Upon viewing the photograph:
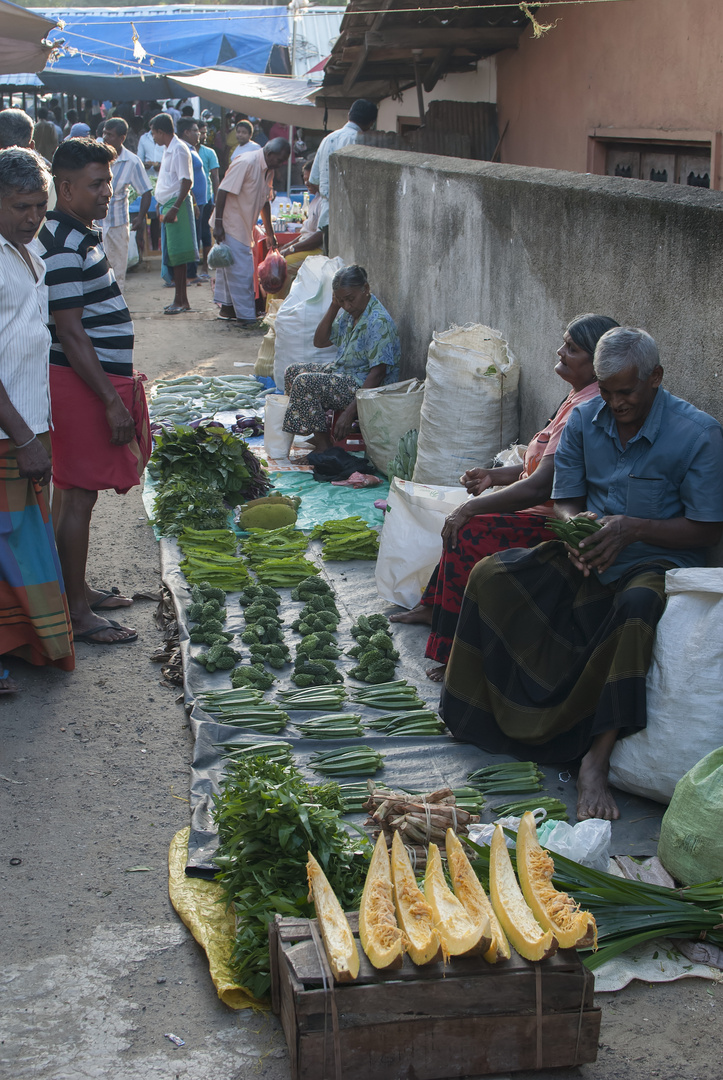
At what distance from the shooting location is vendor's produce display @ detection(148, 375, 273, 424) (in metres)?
8.24

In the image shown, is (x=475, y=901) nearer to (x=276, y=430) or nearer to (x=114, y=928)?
(x=114, y=928)

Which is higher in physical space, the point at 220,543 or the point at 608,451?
the point at 608,451

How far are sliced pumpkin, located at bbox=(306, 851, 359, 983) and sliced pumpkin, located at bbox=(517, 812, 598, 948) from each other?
450 mm

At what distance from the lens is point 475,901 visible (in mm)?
2385

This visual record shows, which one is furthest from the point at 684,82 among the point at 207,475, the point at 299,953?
the point at 299,953

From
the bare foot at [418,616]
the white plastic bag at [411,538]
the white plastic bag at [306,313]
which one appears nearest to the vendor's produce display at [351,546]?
the white plastic bag at [411,538]

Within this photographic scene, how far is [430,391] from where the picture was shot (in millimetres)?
5773

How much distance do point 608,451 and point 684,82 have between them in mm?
3175

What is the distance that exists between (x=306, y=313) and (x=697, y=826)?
19.6ft

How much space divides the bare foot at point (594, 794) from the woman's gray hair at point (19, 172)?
2890 mm

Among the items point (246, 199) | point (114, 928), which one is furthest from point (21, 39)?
point (114, 928)

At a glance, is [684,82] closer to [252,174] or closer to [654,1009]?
[654,1009]

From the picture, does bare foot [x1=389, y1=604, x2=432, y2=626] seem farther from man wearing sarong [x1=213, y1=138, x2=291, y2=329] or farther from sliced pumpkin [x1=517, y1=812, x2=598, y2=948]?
man wearing sarong [x1=213, y1=138, x2=291, y2=329]

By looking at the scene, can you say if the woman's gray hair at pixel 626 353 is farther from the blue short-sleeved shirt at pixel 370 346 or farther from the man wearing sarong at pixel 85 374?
the blue short-sleeved shirt at pixel 370 346
